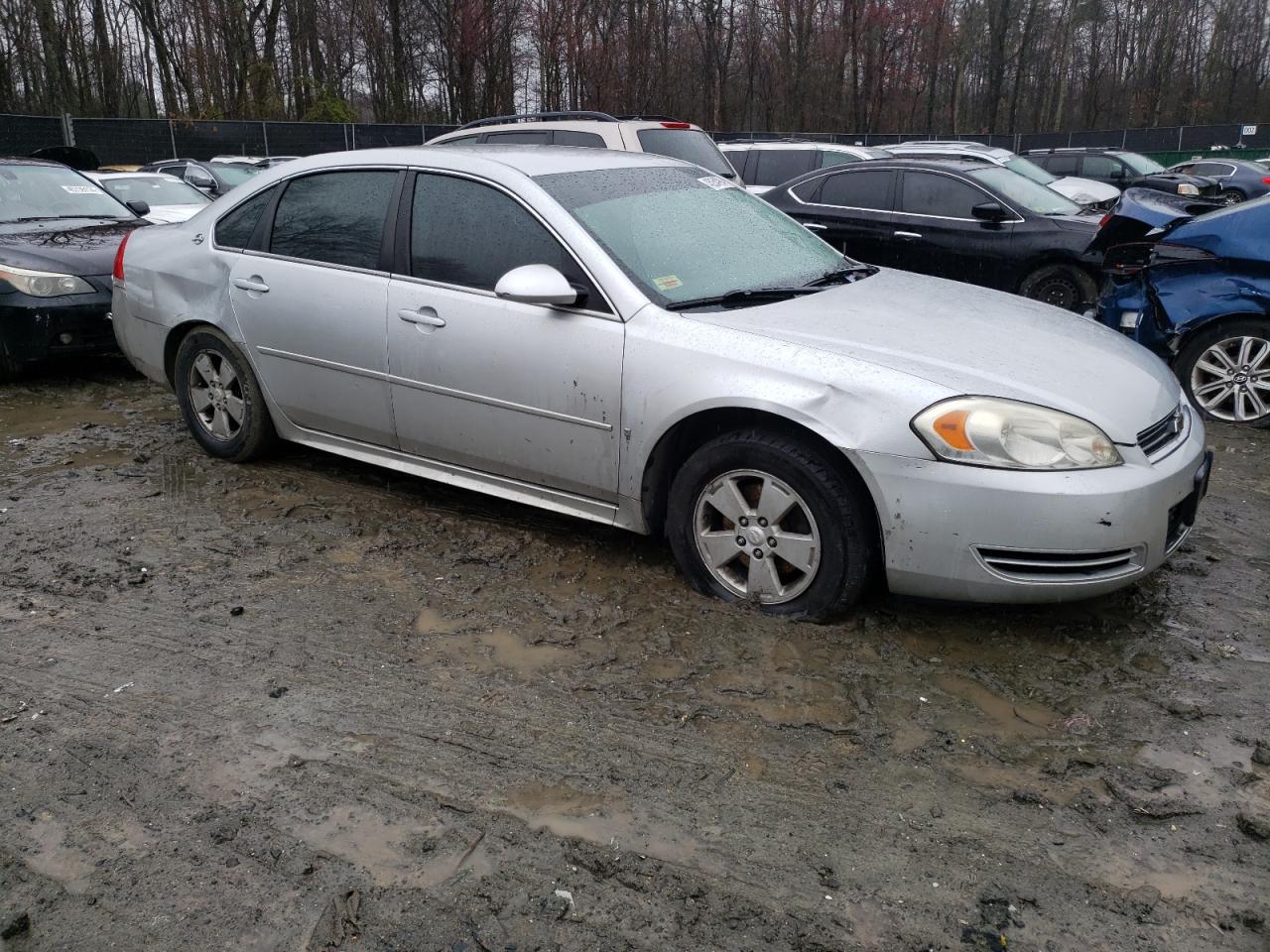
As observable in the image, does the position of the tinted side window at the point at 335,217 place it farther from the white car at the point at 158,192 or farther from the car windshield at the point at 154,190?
the car windshield at the point at 154,190

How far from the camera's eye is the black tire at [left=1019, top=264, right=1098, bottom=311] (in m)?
9.12

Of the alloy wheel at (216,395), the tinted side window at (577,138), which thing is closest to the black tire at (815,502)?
the alloy wheel at (216,395)

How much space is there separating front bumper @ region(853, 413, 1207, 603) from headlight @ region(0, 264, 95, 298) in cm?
600

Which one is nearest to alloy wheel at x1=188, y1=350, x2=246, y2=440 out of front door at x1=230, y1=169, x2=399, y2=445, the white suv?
front door at x1=230, y1=169, x2=399, y2=445

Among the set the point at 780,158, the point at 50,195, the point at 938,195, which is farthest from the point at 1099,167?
the point at 50,195

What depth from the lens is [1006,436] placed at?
10.9ft

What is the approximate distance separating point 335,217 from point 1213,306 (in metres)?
5.09

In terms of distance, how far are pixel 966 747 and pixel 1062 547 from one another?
0.75 meters

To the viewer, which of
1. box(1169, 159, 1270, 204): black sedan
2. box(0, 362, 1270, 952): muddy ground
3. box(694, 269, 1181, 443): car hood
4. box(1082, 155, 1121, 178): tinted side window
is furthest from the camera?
box(1082, 155, 1121, 178): tinted side window

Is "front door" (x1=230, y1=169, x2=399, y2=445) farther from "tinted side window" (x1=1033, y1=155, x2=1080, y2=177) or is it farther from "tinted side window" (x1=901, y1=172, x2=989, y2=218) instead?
"tinted side window" (x1=1033, y1=155, x2=1080, y2=177)

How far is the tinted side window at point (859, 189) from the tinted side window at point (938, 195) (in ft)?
0.60

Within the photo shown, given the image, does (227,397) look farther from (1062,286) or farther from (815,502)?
(1062,286)

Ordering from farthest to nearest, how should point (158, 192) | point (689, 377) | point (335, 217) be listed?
point (158, 192) < point (335, 217) < point (689, 377)

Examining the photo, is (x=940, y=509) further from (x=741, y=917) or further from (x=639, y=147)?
(x=639, y=147)
